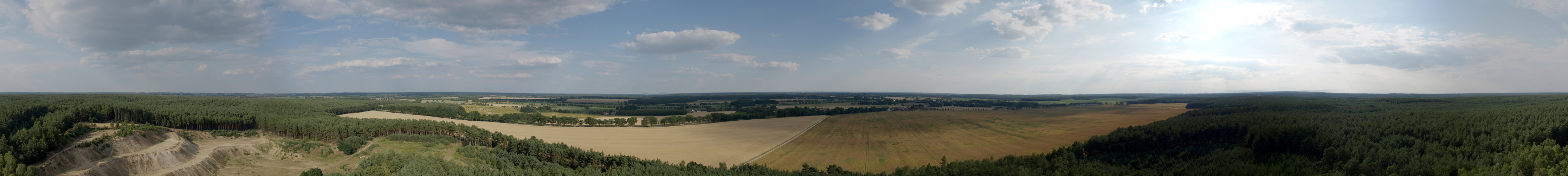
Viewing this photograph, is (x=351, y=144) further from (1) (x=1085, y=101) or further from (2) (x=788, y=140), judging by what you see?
(1) (x=1085, y=101)

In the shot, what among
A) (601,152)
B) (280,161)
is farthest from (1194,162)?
(280,161)

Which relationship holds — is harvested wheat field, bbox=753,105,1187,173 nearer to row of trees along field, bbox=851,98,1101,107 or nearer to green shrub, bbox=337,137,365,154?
row of trees along field, bbox=851,98,1101,107

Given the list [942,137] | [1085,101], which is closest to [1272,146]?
[942,137]

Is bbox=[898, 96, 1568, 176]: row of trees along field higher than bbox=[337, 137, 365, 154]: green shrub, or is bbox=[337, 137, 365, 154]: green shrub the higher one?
bbox=[898, 96, 1568, 176]: row of trees along field

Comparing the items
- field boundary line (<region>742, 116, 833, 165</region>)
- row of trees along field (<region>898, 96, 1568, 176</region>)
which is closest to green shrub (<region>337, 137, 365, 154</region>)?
field boundary line (<region>742, 116, 833, 165</region>)

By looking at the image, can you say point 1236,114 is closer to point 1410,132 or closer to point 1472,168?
point 1410,132

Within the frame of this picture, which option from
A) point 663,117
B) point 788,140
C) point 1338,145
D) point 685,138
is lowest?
point 685,138
